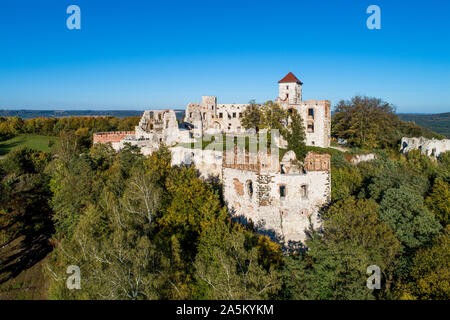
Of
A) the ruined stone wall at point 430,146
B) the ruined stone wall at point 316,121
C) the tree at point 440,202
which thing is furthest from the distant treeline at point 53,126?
the tree at point 440,202

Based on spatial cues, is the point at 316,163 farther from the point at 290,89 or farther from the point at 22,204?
the point at 22,204

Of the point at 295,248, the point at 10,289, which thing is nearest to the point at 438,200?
the point at 295,248

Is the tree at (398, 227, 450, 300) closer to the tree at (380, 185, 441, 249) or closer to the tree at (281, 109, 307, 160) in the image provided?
the tree at (380, 185, 441, 249)

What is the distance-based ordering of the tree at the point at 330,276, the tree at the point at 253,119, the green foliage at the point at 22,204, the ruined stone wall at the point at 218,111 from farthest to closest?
the ruined stone wall at the point at 218,111
the tree at the point at 253,119
the green foliage at the point at 22,204
the tree at the point at 330,276

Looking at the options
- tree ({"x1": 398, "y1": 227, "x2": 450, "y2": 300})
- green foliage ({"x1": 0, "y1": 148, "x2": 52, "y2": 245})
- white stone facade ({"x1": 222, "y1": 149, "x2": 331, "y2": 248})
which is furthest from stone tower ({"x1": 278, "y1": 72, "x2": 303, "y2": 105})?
green foliage ({"x1": 0, "y1": 148, "x2": 52, "y2": 245})

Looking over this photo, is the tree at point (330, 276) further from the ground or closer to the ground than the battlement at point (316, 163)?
closer to the ground

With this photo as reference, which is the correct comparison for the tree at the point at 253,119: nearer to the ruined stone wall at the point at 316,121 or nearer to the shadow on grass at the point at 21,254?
the ruined stone wall at the point at 316,121

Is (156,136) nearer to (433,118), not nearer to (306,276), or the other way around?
(306,276)
